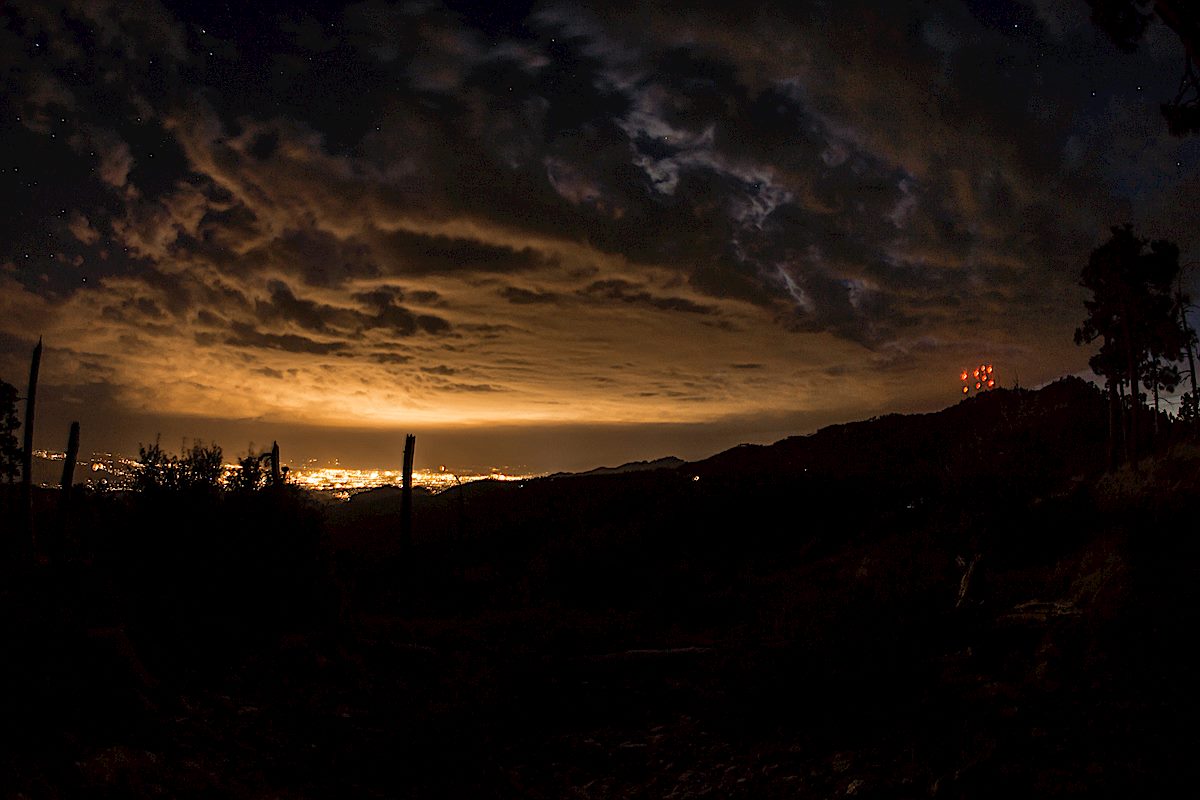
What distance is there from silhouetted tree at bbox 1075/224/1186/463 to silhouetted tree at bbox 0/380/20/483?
59.1 m

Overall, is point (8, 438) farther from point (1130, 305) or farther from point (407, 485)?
point (1130, 305)

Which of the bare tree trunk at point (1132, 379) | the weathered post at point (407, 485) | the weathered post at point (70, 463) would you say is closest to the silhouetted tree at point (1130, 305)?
the bare tree trunk at point (1132, 379)

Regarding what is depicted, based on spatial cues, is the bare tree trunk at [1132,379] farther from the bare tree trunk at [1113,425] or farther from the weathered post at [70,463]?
the weathered post at [70,463]

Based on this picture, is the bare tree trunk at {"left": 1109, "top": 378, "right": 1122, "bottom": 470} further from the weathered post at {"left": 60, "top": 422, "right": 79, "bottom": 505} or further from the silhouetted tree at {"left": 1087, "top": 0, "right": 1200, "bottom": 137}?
the weathered post at {"left": 60, "top": 422, "right": 79, "bottom": 505}

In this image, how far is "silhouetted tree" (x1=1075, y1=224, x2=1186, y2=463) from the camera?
36.7 metres

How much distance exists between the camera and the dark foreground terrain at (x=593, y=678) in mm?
5844

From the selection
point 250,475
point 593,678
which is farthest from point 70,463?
point 593,678

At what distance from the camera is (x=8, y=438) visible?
1666 inches

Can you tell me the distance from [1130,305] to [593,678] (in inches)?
1523

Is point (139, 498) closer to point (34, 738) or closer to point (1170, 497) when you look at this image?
point (34, 738)

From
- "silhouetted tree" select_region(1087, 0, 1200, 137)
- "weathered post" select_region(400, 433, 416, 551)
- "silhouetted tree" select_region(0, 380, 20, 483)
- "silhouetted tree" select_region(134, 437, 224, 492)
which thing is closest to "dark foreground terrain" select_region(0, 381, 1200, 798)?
"silhouetted tree" select_region(134, 437, 224, 492)

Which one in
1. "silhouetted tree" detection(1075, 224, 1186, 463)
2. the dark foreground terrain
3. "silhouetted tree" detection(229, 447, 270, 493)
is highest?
"silhouetted tree" detection(1075, 224, 1186, 463)

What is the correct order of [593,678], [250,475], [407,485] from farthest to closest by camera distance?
[407,485]
[250,475]
[593,678]

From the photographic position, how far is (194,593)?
11000mm
